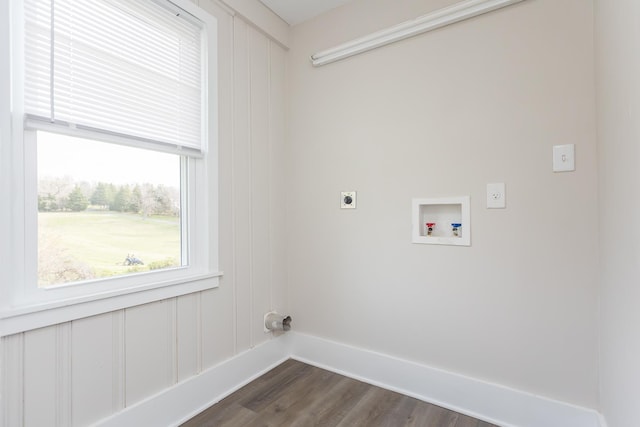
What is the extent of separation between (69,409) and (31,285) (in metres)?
0.51

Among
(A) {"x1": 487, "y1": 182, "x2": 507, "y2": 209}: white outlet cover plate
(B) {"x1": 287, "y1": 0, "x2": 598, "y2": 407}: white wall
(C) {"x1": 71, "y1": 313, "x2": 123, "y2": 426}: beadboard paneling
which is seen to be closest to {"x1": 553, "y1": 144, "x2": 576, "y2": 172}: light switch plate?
(B) {"x1": 287, "y1": 0, "x2": 598, "y2": 407}: white wall

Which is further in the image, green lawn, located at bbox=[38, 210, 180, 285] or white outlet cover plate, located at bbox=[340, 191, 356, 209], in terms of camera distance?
white outlet cover plate, located at bbox=[340, 191, 356, 209]

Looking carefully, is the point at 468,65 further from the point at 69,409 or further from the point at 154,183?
the point at 69,409

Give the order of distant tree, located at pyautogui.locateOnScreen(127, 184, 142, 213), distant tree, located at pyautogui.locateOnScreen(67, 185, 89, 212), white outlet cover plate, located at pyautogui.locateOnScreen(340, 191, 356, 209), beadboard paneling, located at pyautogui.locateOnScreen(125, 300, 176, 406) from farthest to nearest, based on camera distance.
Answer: white outlet cover plate, located at pyautogui.locateOnScreen(340, 191, 356, 209)
distant tree, located at pyautogui.locateOnScreen(127, 184, 142, 213)
beadboard paneling, located at pyautogui.locateOnScreen(125, 300, 176, 406)
distant tree, located at pyautogui.locateOnScreen(67, 185, 89, 212)

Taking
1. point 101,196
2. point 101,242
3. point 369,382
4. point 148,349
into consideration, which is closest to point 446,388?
point 369,382

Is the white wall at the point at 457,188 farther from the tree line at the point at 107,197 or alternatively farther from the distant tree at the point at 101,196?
the distant tree at the point at 101,196

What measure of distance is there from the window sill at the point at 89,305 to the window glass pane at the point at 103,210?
0.41 ft

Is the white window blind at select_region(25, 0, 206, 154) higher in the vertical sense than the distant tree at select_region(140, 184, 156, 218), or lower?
higher

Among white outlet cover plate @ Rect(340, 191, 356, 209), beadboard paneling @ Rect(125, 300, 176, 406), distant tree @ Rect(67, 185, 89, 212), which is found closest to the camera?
distant tree @ Rect(67, 185, 89, 212)

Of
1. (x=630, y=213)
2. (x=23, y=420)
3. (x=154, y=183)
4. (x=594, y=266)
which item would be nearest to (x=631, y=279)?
(x=630, y=213)

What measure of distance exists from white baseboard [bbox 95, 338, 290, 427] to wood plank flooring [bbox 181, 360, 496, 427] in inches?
1.8

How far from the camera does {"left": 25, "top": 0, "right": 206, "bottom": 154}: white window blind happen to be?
1.14 metres

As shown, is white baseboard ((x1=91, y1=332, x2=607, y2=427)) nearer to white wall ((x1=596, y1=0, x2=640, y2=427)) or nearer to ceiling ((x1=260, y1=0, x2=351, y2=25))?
white wall ((x1=596, y1=0, x2=640, y2=427))

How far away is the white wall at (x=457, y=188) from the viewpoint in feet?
4.58
